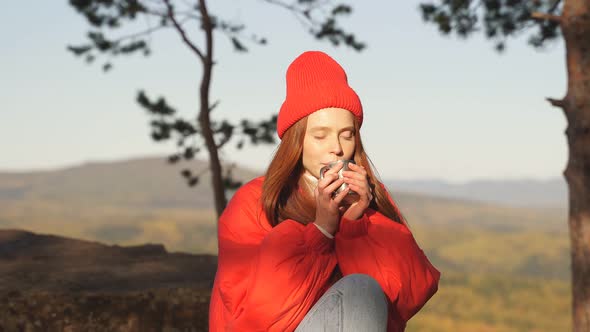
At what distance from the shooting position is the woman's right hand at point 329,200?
2830 millimetres

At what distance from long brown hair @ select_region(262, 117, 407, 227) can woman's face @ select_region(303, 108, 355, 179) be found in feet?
0.16

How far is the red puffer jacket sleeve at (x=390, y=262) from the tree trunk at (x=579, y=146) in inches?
187

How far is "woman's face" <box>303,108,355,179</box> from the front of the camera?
3.12 metres

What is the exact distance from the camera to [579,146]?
7.23 meters

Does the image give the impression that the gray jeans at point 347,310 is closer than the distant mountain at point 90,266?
Yes

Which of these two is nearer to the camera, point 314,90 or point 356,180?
point 356,180

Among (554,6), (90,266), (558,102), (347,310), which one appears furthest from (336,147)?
(554,6)

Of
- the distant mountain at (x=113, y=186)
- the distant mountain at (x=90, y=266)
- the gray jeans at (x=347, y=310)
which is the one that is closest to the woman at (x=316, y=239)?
the gray jeans at (x=347, y=310)

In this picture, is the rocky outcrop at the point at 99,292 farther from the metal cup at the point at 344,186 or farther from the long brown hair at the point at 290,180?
the metal cup at the point at 344,186

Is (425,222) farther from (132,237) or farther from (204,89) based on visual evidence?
(204,89)

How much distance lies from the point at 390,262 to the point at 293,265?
1.56ft

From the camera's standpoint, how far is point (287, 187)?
130 inches

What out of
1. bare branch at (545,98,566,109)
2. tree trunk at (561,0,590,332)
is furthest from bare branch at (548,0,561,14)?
bare branch at (545,98,566,109)

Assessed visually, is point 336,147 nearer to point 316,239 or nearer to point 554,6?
point 316,239
